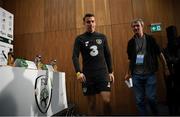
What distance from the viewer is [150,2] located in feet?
13.2

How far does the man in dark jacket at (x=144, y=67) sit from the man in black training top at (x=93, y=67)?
417 millimetres

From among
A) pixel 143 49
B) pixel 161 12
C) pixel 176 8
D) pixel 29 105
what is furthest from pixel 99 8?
pixel 29 105

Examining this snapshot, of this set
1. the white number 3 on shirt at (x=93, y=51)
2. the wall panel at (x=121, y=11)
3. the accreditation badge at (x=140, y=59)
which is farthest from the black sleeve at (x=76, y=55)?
the wall panel at (x=121, y=11)

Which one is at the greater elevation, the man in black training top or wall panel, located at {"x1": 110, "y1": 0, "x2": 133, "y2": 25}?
wall panel, located at {"x1": 110, "y1": 0, "x2": 133, "y2": 25}

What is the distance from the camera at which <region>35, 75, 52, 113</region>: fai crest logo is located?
2.26 m

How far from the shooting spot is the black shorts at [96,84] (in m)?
2.27

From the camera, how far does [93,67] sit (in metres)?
2.31

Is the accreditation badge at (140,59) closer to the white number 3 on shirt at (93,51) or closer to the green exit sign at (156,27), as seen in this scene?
the white number 3 on shirt at (93,51)

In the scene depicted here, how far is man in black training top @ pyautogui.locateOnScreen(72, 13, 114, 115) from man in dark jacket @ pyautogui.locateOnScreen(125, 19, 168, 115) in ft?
1.37

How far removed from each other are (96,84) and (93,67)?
0.19 metres

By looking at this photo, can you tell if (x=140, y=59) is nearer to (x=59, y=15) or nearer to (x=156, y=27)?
(x=156, y=27)

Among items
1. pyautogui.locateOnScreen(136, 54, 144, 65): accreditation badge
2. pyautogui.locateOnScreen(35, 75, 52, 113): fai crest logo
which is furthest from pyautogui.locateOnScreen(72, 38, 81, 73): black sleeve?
pyautogui.locateOnScreen(136, 54, 144, 65): accreditation badge

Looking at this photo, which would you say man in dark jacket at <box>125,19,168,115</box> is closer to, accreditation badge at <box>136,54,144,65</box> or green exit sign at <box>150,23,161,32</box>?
accreditation badge at <box>136,54,144,65</box>

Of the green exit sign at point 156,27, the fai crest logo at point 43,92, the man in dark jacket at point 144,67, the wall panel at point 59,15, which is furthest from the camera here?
the wall panel at point 59,15
